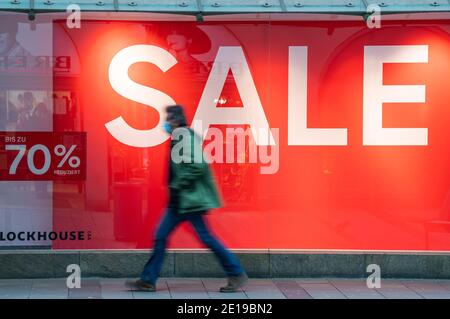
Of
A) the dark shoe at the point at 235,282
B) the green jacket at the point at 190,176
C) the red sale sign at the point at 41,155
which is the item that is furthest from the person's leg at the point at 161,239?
the red sale sign at the point at 41,155

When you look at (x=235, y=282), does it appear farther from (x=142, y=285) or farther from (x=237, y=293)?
(x=142, y=285)

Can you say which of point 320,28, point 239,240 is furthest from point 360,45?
point 239,240

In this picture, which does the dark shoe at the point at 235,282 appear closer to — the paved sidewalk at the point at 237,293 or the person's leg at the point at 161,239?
the paved sidewalk at the point at 237,293

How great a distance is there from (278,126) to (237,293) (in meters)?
2.04

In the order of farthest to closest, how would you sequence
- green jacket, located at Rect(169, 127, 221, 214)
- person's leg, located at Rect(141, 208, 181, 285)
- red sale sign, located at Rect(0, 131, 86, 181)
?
red sale sign, located at Rect(0, 131, 86, 181) < person's leg, located at Rect(141, 208, 181, 285) < green jacket, located at Rect(169, 127, 221, 214)

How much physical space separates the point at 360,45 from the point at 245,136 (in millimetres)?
1644

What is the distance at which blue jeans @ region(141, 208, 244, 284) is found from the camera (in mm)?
9695

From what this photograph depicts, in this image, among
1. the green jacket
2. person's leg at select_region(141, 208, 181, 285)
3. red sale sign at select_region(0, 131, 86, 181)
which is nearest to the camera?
the green jacket

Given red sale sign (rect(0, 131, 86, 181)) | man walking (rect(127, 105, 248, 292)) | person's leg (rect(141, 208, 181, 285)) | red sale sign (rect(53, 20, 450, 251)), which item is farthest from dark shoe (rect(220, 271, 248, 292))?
red sale sign (rect(0, 131, 86, 181))

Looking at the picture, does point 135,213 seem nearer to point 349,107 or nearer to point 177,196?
point 177,196

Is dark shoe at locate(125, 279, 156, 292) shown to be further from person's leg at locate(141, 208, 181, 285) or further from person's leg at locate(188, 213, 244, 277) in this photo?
person's leg at locate(188, 213, 244, 277)

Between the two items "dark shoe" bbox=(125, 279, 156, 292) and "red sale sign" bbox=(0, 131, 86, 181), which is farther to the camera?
"red sale sign" bbox=(0, 131, 86, 181)

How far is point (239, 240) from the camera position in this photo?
10914 millimetres
